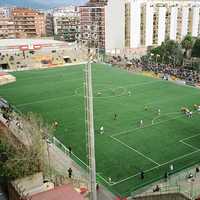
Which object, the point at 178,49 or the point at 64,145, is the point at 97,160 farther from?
the point at 178,49

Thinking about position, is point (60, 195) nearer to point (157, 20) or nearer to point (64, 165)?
point (64, 165)

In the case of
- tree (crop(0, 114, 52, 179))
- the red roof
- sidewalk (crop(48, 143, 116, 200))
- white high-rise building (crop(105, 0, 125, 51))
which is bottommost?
Answer: sidewalk (crop(48, 143, 116, 200))

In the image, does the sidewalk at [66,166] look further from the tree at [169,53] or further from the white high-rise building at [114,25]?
the white high-rise building at [114,25]

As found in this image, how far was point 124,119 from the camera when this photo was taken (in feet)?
100

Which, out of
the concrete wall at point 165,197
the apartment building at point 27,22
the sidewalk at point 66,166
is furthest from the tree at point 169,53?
the apartment building at point 27,22

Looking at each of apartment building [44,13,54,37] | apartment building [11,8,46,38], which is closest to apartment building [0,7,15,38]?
apartment building [11,8,46,38]

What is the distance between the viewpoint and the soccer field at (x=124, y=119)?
21.8 m

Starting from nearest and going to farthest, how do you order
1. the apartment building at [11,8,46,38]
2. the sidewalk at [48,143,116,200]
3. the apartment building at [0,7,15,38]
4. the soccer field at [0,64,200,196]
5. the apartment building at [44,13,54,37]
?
1. the sidewalk at [48,143,116,200]
2. the soccer field at [0,64,200,196]
3. the apartment building at [0,7,15,38]
4. the apartment building at [11,8,46,38]
5. the apartment building at [44,13,54,37]

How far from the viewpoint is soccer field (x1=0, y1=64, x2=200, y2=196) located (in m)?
21.8

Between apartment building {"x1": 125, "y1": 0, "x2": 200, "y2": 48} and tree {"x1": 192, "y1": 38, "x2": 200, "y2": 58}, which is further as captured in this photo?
apartment building {"x1": 125, "y1": 0, "x2": 200, "y2": 48}

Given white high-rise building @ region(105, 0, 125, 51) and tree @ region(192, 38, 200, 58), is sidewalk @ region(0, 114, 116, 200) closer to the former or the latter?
tree @ region(192, 38, 200, 58)

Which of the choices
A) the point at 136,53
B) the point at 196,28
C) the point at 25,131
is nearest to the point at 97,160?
the point at 25,131

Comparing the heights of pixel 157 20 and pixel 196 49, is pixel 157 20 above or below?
above

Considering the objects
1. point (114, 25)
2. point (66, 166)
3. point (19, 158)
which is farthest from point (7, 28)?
point (19, 158)
